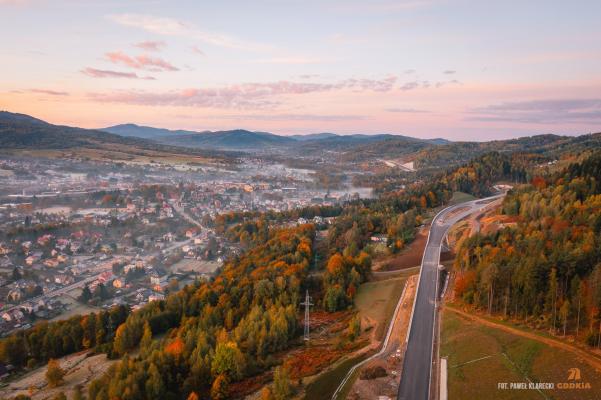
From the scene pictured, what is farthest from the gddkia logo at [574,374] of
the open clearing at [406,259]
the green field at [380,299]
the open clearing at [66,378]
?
the open clearing at [66,378]

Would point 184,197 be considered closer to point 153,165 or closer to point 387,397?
point 153,165

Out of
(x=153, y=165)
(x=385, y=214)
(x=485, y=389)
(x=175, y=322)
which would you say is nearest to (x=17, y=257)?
(x=175, y=322)

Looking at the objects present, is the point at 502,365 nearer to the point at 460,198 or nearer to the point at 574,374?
the point at 574,374

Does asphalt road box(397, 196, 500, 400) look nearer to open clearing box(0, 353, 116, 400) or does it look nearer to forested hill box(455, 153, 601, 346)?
forested hill box(455, 153, 601, 346)

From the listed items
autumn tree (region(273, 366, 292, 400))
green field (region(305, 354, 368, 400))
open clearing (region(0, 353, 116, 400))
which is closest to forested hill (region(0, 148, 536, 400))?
open clearing (region(0, 353, 116, 400))

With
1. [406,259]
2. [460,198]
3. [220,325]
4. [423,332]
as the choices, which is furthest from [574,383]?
[460,198]

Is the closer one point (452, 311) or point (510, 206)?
point (452, 311)

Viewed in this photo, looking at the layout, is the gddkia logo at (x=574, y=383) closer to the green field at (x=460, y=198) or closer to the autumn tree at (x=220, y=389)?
the autumn tree at (x=220, y=389)
